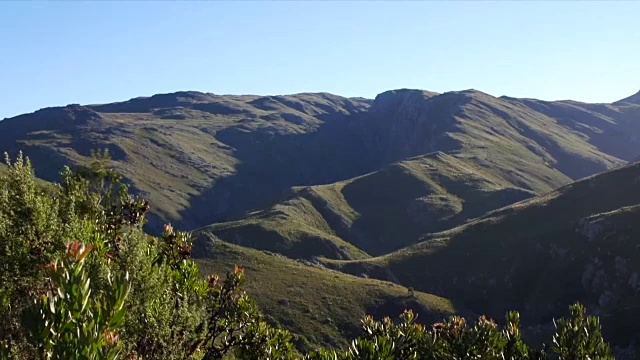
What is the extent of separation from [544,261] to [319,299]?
69584 millimetres

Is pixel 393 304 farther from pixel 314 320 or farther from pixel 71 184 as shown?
pixel 71 184

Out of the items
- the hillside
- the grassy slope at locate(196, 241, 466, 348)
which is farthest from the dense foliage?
the hillside

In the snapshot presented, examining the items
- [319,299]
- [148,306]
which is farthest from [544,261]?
[148,306]

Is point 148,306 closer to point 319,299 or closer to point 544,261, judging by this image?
point 319,299

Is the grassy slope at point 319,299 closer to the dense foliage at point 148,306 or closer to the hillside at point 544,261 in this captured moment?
the hillside at point 544,261

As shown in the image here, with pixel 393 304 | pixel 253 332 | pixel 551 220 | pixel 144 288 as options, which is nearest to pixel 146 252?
pixel 144 288

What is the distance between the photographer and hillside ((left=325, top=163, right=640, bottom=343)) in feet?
447

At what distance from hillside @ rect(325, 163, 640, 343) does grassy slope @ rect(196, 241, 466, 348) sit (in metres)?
18.6

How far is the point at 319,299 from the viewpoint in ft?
453

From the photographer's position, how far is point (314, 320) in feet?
422

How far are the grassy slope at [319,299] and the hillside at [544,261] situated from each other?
18568 mm

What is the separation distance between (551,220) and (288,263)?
295ft

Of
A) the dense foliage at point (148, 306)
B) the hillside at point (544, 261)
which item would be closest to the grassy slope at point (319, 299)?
the hillside at point (544, 261)

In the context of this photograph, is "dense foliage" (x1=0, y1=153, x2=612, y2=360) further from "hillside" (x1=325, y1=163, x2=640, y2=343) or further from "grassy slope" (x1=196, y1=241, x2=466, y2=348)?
"hillside" (x1=325, y1=163, x2=640, y2=343)
